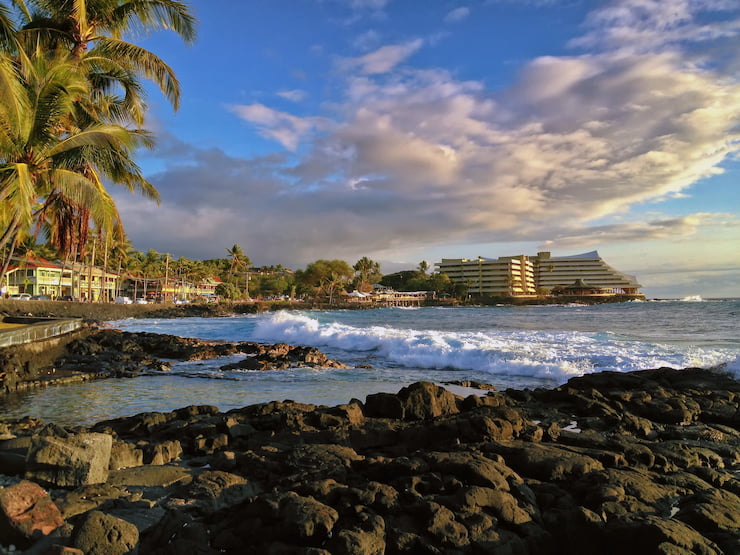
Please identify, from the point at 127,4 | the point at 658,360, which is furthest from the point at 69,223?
the point at 658,360

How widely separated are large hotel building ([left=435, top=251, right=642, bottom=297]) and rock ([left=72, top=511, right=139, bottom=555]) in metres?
127

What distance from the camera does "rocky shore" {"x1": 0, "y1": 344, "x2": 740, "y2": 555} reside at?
3236mm

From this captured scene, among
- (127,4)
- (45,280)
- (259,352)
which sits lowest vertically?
(259,352)

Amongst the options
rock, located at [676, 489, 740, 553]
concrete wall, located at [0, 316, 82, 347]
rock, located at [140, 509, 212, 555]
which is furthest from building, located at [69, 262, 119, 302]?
rock, located at [676, 489, 740, 553]

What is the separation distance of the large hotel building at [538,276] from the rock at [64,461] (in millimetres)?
125663

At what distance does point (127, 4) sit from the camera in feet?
46.9

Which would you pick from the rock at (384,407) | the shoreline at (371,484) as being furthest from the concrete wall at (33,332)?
the rock at (384,407)

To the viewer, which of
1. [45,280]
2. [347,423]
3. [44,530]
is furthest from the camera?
[45,280]

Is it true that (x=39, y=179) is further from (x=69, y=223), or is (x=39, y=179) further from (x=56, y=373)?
(x=56, y=373)

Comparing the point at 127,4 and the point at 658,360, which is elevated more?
the point at 127,4

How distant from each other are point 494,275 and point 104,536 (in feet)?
432

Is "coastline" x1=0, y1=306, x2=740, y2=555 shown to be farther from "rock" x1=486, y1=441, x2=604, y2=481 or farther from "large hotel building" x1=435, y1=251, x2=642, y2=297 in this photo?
"large hotel building" x1=435, y1=251, x2=642, y2=297

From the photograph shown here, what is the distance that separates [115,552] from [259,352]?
16.1 m

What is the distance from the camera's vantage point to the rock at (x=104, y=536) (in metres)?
2.94
